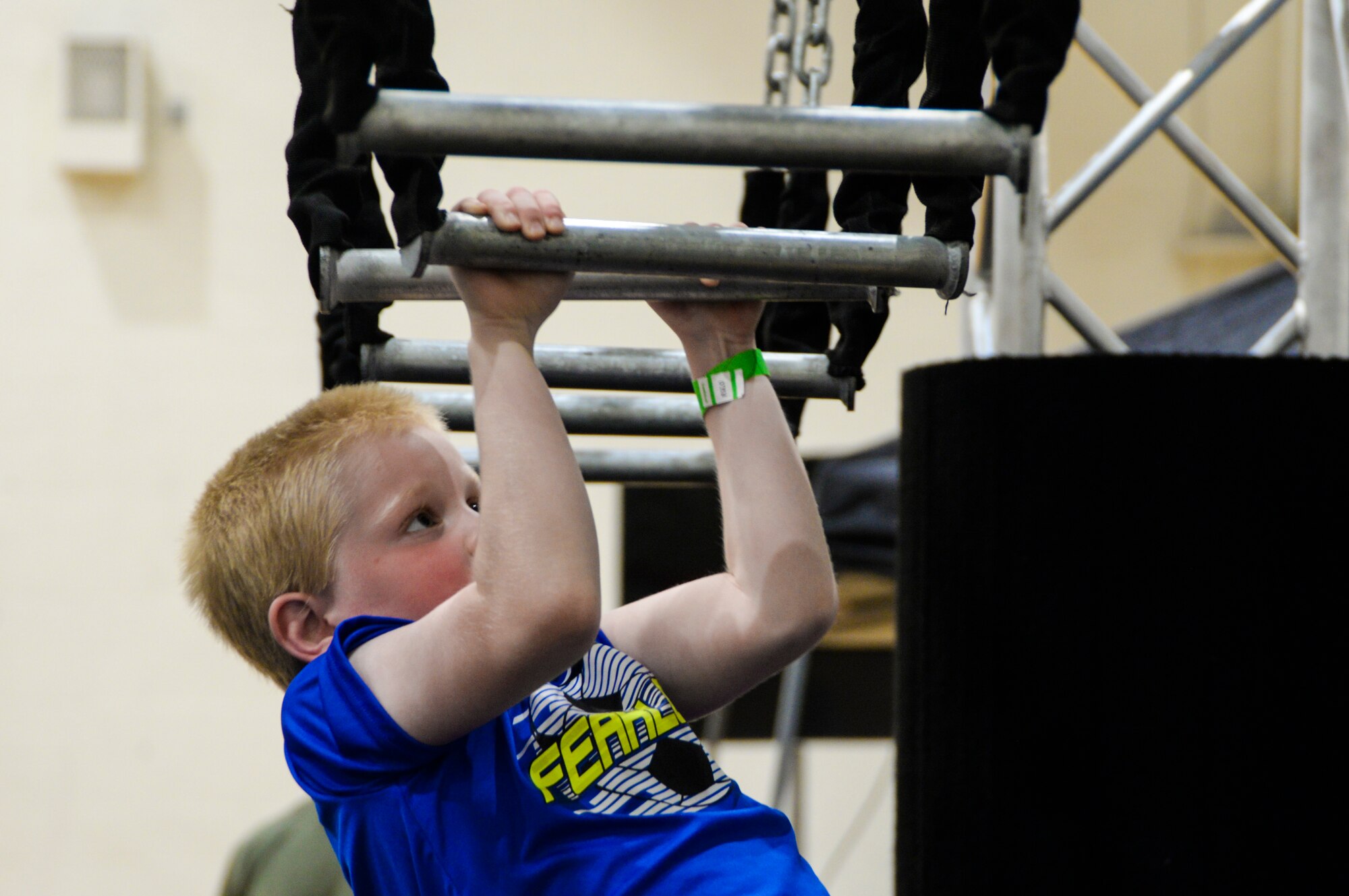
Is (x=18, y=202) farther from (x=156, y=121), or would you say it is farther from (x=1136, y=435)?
(x=1136, y=435)

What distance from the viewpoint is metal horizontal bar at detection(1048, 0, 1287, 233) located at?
122 cm

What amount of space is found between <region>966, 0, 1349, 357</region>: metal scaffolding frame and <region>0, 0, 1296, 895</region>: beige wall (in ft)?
4.58

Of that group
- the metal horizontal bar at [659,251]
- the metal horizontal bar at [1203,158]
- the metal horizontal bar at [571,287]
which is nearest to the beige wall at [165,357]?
the metal horizontal bar at [1203,158]

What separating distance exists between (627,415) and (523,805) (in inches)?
11.0

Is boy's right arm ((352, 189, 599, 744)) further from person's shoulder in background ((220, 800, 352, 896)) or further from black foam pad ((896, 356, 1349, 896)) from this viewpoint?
person's shoulder in background ((220, 800, 352, 896))

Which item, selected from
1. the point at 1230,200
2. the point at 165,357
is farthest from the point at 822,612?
the point at 165,357

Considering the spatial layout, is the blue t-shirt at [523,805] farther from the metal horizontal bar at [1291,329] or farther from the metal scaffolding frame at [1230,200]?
the metal horizontal bar at [1291,329]

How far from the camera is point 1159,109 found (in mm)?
1243

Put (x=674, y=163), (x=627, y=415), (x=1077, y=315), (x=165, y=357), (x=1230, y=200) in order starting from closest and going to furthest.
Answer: (x=674, y=163)
(x=627, y=415)
(x=1077, y=315)
(x=1230, y=200)
(x=165, y=357)

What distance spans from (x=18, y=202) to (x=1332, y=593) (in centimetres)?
279

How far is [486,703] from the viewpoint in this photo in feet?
1.97

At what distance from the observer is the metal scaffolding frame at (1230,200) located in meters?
1.22

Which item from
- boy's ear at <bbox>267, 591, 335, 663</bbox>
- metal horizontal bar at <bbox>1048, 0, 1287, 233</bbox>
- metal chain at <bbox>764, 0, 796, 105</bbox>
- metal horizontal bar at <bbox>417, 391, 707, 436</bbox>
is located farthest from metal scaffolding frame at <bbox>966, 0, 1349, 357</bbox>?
boy's ear at <bbox>267, 591, 335, 663</bbox>

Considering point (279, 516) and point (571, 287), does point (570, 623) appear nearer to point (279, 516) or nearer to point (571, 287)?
point (571, 287)
